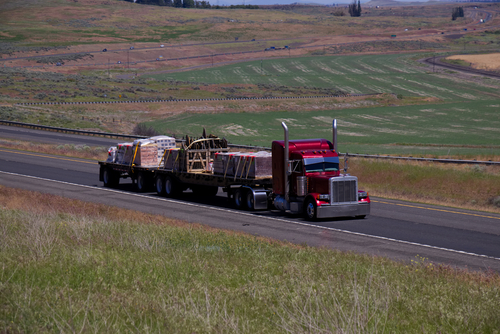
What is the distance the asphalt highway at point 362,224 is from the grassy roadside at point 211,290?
485 cm

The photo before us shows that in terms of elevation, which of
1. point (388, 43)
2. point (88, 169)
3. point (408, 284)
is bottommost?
point (88, 169)

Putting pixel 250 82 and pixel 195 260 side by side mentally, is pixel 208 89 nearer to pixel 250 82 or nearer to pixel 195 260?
pixel 250 82

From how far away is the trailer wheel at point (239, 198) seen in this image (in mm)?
25869

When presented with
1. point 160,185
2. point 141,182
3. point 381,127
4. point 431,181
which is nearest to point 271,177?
point 160,185

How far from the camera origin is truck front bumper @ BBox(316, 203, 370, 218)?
885 inches

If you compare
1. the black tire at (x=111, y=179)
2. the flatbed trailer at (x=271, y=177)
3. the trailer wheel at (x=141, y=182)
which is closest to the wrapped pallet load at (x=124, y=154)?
the flatbed trailer at (x=271, y=177)

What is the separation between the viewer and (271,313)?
27.0 feet

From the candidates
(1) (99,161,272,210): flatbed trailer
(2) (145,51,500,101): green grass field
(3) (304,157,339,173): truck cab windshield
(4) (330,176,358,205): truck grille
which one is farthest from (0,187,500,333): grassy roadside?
(2) (145,51,500,101): green grass field

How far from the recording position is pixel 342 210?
22.6 meters

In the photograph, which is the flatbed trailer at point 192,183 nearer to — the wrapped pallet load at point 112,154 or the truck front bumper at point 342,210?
the wrapped pallet load at point 112,154

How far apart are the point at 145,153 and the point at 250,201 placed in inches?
326

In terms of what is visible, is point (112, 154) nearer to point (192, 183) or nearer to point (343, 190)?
point (192, 183)

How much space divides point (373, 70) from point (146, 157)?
12265 centimetres

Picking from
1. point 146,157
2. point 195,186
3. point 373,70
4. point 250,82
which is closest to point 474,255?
point 195,186
